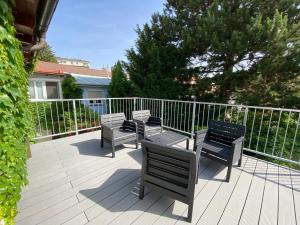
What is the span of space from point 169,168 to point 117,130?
2.22 m

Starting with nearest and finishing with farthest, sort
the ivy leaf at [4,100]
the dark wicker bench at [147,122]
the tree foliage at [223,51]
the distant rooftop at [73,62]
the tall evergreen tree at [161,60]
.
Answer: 1. the ivy leaf at [4,100]
2. the dark wicker bench at [147,122]
3. the tree foliage at [223,51]
4. the tall evergreen tree at [161,60]
5. the distant rooftop at [73,62]

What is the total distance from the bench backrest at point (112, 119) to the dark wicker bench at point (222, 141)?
1.92 m

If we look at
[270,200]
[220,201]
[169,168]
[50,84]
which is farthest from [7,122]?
[50,84]

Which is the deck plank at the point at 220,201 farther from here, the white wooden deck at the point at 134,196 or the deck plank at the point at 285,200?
the deck plank at the point at 285,200

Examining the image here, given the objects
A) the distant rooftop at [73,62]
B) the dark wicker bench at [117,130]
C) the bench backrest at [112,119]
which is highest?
the distant rooftop at [73,62]

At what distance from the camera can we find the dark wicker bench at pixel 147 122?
3.78 metres

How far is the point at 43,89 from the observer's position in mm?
10180

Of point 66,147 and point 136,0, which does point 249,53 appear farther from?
point 66,147

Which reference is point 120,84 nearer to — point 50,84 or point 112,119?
point 50,84

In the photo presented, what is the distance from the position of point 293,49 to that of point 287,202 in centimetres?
569

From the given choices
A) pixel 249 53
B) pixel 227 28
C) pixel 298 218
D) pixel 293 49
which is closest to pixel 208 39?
pixel 227 28

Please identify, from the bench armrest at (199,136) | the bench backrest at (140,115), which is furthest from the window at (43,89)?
the bench armrest at (199,136)

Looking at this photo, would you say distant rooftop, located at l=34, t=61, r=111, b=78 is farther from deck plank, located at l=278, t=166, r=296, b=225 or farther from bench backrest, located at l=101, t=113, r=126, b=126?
deck plank, located at l=278, t=166, r=296, b=225

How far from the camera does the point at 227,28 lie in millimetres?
6117
